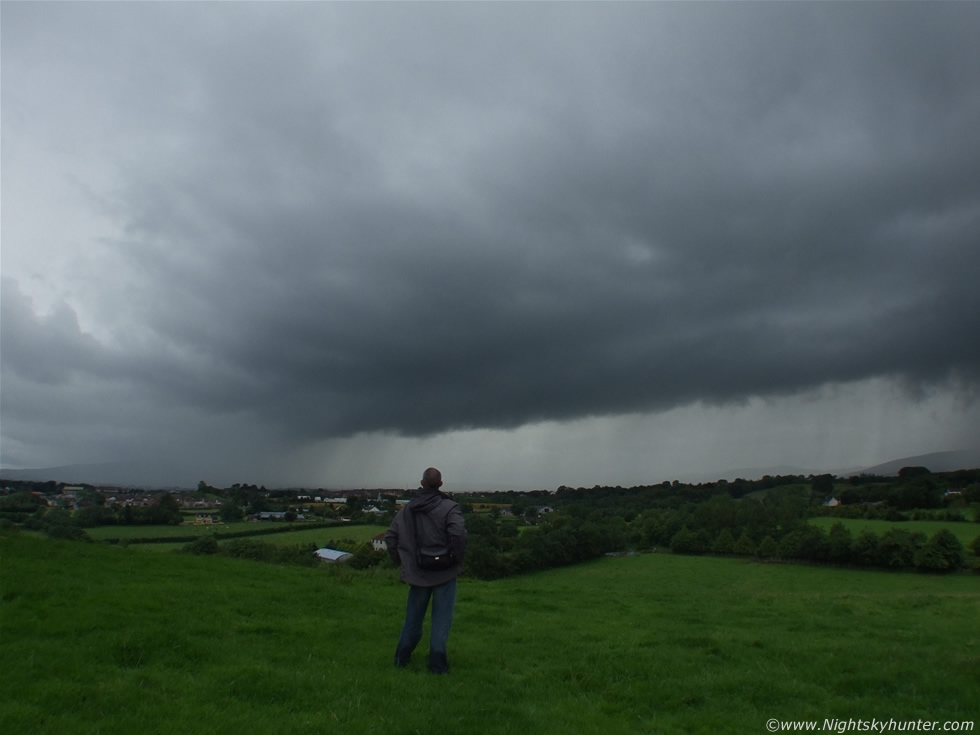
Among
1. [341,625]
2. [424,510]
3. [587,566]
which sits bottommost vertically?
[587,566]

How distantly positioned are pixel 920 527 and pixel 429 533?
8031cm

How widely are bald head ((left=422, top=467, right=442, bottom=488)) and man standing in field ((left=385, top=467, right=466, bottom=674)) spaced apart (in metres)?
0.01

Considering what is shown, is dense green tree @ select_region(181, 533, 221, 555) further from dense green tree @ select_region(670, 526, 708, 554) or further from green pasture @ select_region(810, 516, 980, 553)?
green pasture @ select_region(810, 516, 980, 553)

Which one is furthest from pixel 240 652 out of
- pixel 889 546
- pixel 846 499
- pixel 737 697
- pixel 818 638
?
pixel 846 499

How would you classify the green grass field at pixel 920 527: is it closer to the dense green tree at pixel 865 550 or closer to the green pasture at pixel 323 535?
the dense green tree at pixel 865 550

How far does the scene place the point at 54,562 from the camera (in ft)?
48.1

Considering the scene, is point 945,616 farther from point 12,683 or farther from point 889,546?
point 889,546

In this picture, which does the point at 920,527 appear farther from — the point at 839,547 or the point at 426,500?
the point at 426,500

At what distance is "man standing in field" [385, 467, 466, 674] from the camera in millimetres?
9148

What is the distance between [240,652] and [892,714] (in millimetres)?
8217

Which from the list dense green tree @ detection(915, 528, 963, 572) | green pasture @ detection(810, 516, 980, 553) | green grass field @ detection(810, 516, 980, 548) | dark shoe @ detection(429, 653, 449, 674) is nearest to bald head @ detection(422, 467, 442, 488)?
dark shoe @ detection(429, 653, 449, 674)

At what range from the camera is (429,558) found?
9172mm

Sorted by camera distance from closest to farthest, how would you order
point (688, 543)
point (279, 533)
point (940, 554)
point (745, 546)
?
1. point (279, 533)
2. point (940, 554)
3. point (745, 546)
4. point (688, 543)

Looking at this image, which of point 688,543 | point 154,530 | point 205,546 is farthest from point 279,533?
point 688,543
